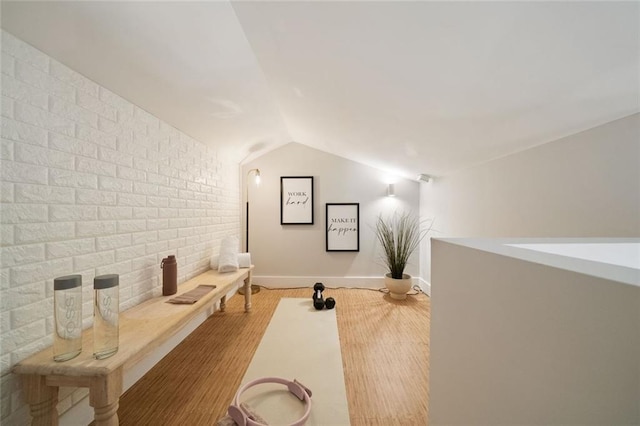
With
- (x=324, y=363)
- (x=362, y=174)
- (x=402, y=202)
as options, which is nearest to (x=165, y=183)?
(x=324, y=363)

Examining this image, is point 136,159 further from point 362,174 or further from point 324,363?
point 362,174

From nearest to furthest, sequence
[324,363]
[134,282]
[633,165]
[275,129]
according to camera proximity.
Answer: [633,165] < [134,282] < [324,363] < [275,129]

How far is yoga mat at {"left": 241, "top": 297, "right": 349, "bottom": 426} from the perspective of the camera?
56.2 inches

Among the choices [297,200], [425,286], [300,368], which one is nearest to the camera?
[300,368]

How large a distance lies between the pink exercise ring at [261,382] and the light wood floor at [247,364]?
161 millimetres

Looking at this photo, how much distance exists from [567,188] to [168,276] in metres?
2.78

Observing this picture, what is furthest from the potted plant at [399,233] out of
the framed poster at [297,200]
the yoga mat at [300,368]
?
the yoga mat at [300,368]

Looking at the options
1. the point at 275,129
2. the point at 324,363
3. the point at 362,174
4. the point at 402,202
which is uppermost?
the point at 275,129

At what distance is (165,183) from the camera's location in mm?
1991

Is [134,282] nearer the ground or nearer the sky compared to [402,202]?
nearer the ground

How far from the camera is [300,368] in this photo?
182 centimetres

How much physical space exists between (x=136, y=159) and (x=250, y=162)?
2.22 m

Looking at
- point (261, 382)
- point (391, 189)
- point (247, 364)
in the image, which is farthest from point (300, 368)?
point (391, 189)

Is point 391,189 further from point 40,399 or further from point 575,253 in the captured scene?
point 40,399
